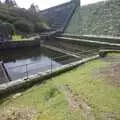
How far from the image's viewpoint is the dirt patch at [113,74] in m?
8.64

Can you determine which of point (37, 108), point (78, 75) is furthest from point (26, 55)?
point (37, 108)

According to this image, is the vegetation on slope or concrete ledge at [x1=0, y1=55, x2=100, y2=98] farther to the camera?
the vegetation on slope

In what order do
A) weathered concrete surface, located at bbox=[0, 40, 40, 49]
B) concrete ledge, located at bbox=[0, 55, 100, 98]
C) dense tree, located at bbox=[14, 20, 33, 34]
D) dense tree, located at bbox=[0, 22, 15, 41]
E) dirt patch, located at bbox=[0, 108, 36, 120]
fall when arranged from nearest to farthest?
dirt patch, located at bbox=[0, 108, 36, 120], concrete ledge, located at bbox=[0, 55, 100, 98], weathered concrete surface, located at bbox=[0, 40, 40, 49], dense tree, located at bbox=[0, 22, 15, 41], dense tree, located at bbox=[14, 20, 33, 34]

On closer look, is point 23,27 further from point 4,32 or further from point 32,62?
point 32,62

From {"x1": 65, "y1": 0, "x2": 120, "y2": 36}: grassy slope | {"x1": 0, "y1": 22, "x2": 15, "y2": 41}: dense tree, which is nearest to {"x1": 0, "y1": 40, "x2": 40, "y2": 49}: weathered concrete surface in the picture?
{"x1": 0, "y1": 22, "x2": 15, "y2": 41}: dense tree

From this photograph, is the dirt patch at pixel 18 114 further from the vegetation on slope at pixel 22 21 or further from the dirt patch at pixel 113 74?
the vegetation on slope at pixel 22 21

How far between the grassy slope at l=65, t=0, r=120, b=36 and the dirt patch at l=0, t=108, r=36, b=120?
18058mm

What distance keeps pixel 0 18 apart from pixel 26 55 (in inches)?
684

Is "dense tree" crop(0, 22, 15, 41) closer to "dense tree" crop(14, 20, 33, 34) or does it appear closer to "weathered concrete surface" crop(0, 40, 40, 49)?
"weathered concrete surface" crop(0, 40, 40, 49)

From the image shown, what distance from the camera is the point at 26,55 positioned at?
2236cm

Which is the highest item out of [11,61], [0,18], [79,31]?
[0,18]

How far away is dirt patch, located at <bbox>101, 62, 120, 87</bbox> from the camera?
864cm

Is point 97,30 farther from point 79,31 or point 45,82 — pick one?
point 45,82

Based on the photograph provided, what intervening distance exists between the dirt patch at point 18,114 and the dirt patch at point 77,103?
4.61 feet
